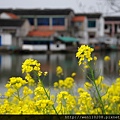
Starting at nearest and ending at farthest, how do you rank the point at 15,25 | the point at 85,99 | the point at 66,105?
the point at 85,99 < the point at 66,105 < the point at 15,25

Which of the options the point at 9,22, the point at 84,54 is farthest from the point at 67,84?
the point at 9,22

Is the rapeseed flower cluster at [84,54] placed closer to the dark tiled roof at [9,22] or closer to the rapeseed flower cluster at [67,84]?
the rapeseed flower cluster at [67,84]

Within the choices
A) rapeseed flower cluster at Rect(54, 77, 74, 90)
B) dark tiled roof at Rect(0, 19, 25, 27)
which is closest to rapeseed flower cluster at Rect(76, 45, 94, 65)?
rapeseed flower cluster at Rect(54, 77, 74, 90)

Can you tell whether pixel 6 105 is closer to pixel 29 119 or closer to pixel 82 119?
pixel 29 119

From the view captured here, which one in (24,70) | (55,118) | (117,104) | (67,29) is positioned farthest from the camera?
(67,29)

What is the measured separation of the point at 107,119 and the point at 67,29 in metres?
9.15

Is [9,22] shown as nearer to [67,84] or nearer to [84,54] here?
[67,84]

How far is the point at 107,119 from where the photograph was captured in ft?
4.68

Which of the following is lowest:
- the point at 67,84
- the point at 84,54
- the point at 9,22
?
the point at 67,84

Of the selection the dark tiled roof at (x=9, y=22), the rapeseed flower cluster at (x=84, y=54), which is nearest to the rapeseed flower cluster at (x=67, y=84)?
the rapeseed flower cluster at (x=84, y=54)

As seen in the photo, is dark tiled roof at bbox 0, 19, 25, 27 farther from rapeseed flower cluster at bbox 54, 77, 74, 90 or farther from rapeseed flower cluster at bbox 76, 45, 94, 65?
rapeseed flower cluster at bbox 76, 45, 94, 65

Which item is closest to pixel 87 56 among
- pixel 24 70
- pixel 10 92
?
pixel 24 70

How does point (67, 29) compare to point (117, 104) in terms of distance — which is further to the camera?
point (67, 29)

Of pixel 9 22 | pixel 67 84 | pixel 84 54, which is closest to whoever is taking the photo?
pixel 84 54
